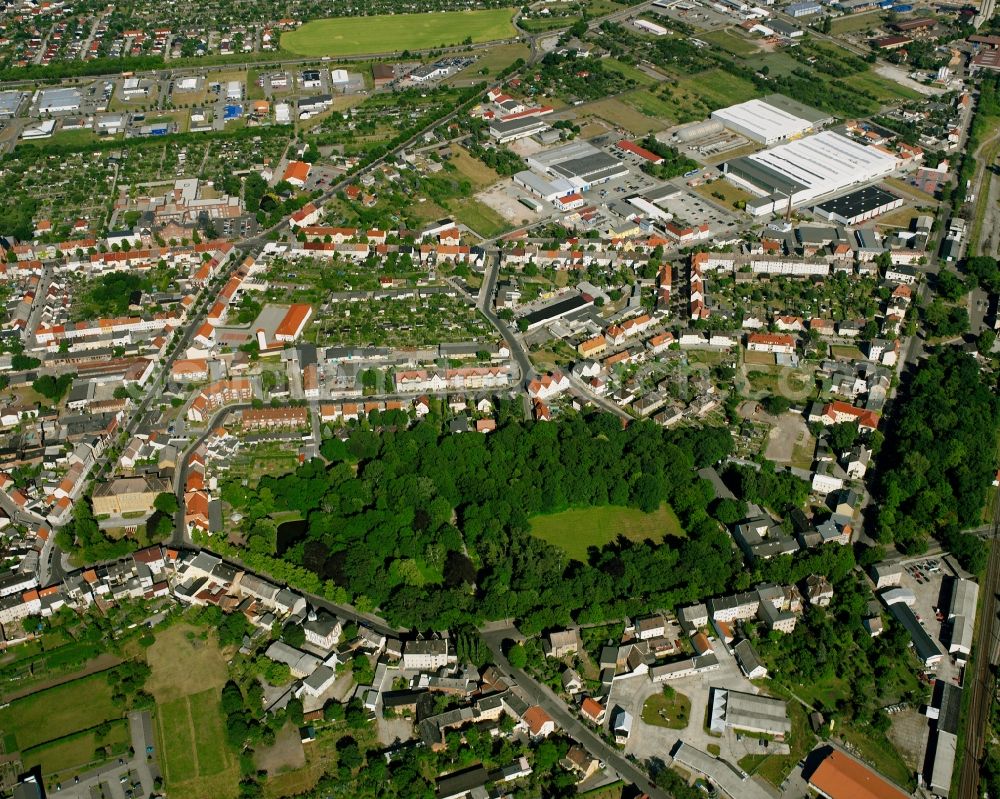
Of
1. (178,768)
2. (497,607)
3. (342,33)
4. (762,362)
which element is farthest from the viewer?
(342,33)

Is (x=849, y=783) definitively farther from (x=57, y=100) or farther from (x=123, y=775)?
(x=57, y=100)

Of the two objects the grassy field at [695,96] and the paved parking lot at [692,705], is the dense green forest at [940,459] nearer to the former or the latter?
the paved parking lot at [692,705]

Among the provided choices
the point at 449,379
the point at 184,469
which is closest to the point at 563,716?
the point at 449,379

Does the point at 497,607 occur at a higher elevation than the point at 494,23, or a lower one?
lower

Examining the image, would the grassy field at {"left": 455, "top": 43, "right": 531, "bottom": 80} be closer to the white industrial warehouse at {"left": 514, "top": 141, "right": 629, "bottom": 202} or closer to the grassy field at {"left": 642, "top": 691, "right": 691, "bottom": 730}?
the white industrial warehouse at {"left": 514, "top": 141, "right": 629, "bottom": 202}

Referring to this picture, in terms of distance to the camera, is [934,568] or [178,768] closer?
[178,768]

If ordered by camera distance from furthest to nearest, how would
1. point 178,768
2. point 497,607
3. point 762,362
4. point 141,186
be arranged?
point 141,186 → point 762,362 → point 497,607 → point 178,768

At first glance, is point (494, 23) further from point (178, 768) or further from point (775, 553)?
point (178, 768)

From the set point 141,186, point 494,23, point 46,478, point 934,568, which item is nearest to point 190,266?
point 141,186
